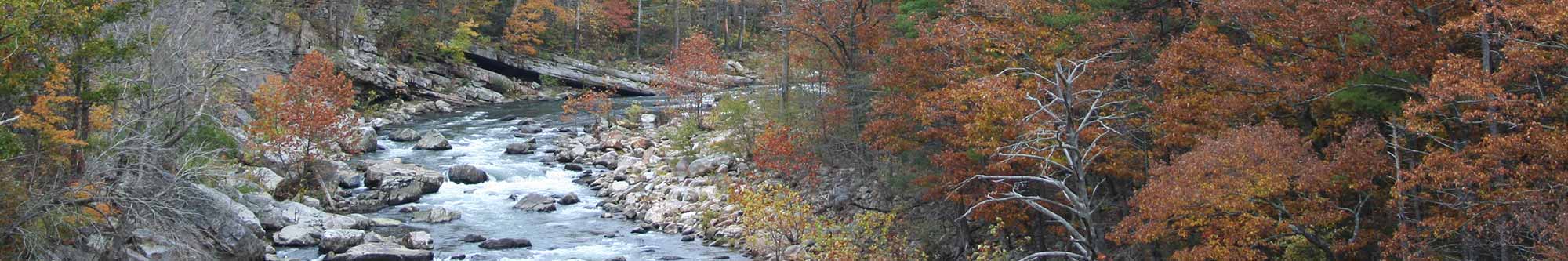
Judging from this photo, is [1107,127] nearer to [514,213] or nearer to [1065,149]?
[1065,149]

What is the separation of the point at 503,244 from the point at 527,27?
1600 inches

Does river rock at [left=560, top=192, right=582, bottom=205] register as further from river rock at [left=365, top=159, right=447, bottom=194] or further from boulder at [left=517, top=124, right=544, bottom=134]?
boulder at [left=517, top=124, right=544, bottom=134]

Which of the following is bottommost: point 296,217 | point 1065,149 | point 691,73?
point 691,73

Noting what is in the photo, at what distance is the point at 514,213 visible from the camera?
28703 mm

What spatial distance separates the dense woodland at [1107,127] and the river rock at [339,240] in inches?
134

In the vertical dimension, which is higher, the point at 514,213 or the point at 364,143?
the point at 514,213

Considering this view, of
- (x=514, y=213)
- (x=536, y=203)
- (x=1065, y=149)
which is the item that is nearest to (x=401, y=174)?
(x=536, y=203)

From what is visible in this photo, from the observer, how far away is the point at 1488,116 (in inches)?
545

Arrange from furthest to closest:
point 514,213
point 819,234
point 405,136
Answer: point 405,136
point 514,213
point 819,234

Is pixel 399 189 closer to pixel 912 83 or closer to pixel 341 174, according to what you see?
pixel 341 174

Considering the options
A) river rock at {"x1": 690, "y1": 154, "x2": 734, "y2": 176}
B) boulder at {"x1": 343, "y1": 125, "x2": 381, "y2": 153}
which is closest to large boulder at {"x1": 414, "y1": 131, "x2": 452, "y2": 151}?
boulder at {"x1": 343, "y1": 125, "x2": 381, "y2": 153}

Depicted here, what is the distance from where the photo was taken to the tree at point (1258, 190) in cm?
1489

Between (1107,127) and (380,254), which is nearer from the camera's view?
(1107,127)

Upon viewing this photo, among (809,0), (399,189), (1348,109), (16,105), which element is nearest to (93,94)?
(16,105)
